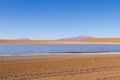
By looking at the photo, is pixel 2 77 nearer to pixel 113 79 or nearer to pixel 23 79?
pixel 23 79

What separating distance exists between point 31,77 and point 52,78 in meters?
0.95

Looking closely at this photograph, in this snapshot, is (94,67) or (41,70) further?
(94,67)

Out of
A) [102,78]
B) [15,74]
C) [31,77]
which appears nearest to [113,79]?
[102,78]

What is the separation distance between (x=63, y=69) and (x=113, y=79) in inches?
156

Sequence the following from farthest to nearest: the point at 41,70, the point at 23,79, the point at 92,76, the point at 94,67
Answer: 1. the point at 94,67
2. the point at 41,70
3. the point at 92,76
4. the point at 23,79

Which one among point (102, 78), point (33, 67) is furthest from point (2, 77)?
point (102, 78)

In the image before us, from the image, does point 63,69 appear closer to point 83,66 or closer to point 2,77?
point 83,66

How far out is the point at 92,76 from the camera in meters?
13.4

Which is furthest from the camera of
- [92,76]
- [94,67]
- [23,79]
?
[94,67]

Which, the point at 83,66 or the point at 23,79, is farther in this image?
the point at 83,66

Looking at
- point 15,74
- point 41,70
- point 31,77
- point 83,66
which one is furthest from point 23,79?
point 83,66

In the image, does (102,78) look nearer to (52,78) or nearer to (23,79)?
(52,78)

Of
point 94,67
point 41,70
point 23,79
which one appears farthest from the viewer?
point 94,67

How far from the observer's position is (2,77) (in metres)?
12.8
